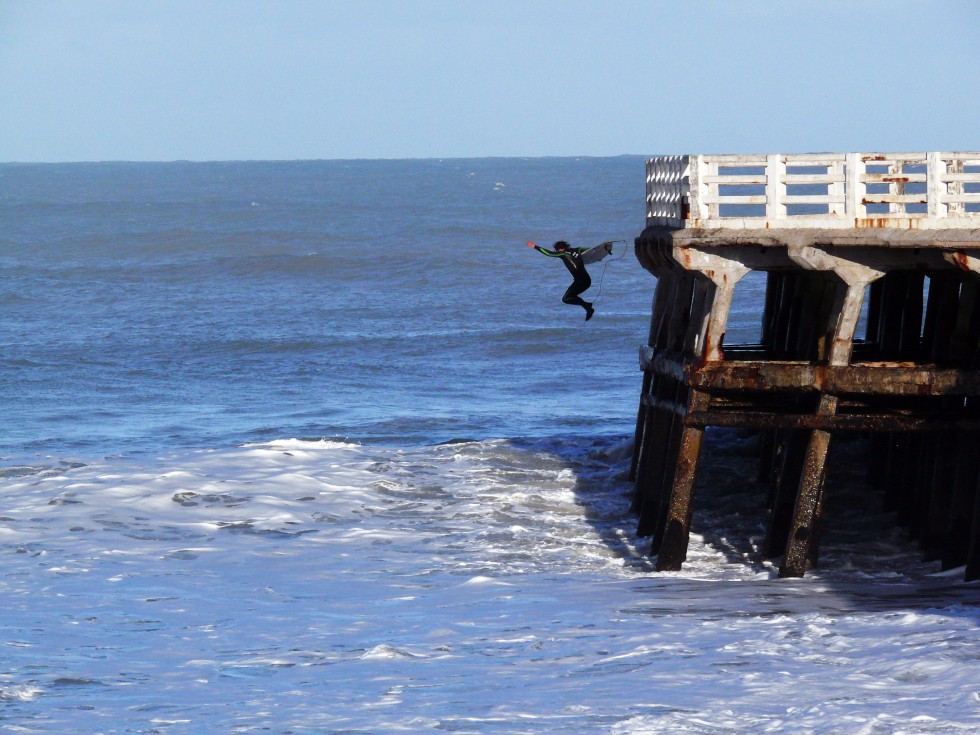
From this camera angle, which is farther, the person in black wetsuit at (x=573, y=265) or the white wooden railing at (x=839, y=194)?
the person in black wetsuit at (x=573, y=265)

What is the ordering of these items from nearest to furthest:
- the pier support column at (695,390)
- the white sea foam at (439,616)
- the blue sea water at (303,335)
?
the white sea foam at (439,616) < the pier support column at (695,390) < the blue sea water at (303,335)

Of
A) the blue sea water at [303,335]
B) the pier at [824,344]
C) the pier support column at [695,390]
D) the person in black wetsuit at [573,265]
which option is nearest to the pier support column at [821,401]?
the pier at [824,344]

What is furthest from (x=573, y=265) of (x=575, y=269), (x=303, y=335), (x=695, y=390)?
(x=303, y=335)

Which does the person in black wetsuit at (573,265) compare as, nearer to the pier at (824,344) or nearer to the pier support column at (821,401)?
the pier at (824,344)

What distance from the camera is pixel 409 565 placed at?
13.4 m

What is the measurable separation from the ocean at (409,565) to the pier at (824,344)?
60 cm

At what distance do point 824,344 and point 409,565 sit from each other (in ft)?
14.8

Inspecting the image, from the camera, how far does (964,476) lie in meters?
12.5

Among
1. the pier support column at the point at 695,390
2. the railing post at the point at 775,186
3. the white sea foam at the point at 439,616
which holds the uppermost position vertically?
the railing post at the point at 775,186

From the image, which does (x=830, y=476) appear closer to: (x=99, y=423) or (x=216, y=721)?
(x=216, y=721)

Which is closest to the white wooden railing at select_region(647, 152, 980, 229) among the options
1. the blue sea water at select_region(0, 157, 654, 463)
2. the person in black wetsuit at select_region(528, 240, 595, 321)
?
the person in black wetsuit at select_region(528, 240, 595, 321)

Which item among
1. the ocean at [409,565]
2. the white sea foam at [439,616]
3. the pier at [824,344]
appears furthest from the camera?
the pier at [824,344]

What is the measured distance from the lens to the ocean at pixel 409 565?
29.2 ft

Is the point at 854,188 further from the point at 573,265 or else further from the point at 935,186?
the point at 573,265
